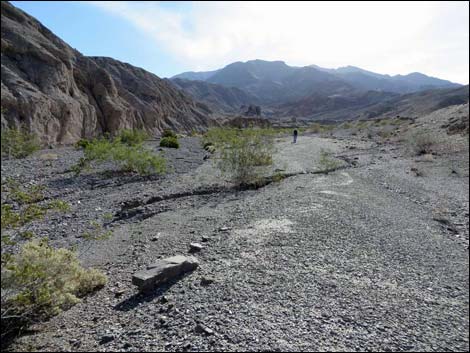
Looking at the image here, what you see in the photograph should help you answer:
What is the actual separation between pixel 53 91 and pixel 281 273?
117 feet

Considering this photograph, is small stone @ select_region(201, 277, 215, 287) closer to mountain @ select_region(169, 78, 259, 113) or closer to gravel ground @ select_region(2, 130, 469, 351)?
gravel ground @ select_region(2, 130, 469, 351)

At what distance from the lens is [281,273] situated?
18.8ft

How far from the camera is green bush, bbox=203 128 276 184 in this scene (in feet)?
48.1

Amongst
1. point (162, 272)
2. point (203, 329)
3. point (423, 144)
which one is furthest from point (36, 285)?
point (423, 144)

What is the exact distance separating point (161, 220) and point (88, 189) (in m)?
6.31

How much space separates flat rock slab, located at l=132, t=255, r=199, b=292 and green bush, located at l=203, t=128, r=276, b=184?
8.55m

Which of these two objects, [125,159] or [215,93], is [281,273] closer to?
[125,159]

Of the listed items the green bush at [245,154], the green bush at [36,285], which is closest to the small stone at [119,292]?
the green bush at [36,285]

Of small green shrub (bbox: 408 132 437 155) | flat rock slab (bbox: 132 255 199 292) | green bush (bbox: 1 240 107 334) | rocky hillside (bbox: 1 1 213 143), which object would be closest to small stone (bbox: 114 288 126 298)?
flat rock slab (bbox: 132 255 199 292)

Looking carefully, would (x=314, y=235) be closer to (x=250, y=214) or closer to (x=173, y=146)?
(x=250, y=214)

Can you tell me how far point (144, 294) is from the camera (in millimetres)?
5211

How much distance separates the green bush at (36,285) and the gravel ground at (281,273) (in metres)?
0.21

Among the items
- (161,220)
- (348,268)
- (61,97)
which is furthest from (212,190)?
(61,97)

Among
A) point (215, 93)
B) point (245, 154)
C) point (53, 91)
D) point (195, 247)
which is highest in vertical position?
point (215, 93)
